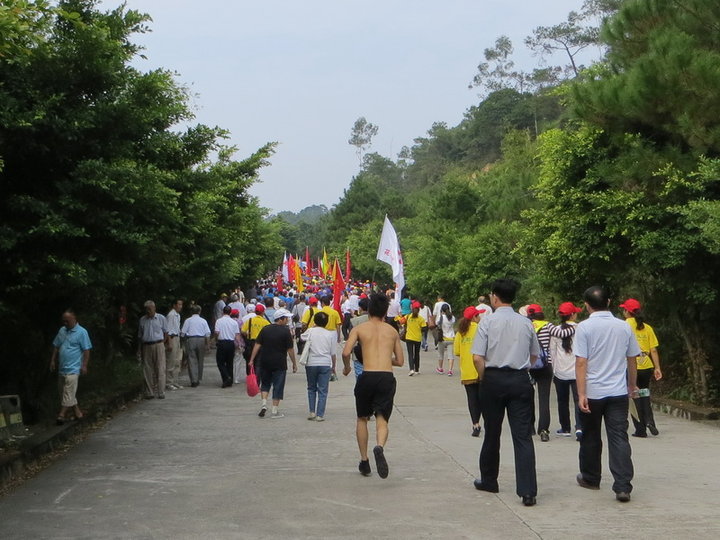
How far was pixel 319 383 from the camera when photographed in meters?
14.5

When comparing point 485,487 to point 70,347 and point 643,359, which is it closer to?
point 643,359

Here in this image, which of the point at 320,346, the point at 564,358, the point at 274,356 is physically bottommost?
the point at 564,358

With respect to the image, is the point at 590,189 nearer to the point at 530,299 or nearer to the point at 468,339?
the point at 468,339

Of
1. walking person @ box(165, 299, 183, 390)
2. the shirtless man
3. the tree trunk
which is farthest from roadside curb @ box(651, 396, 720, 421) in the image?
walking person @ box(165, 299, 183, 390)

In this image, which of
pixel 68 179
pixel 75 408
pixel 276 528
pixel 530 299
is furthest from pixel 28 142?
pixel 530 299

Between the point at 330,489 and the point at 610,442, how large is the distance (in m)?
2.51

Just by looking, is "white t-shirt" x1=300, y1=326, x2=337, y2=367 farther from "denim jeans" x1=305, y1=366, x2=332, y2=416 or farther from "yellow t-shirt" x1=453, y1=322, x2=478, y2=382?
"yellow t-shirt" x1=453, y1=322, x2=478, y2=382

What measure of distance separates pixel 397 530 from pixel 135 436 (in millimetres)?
6782

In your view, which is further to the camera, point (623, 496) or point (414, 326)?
point (414, 326)

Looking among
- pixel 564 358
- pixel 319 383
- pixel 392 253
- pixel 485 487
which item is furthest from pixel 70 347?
pixel 392 253

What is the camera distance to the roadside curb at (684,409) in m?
14.6

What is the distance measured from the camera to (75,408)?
13.5 m

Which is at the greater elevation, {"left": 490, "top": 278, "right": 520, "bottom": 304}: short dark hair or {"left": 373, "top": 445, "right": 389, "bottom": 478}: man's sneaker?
{"left": 490, "top": 278, "right": 520, "bottom": 304}: short dark hair

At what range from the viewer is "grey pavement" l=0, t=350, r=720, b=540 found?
7.49 m
